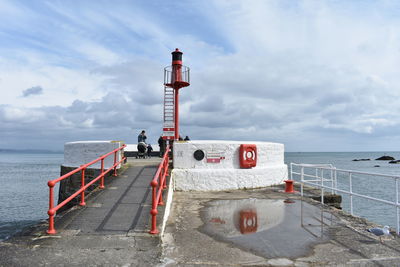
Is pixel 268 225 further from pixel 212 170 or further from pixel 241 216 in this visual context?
pixel 212 170

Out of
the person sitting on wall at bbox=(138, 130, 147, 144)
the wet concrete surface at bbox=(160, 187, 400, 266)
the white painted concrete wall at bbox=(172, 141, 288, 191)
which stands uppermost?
the person sitting on wall at bbox=(138, 130, 147, 144)

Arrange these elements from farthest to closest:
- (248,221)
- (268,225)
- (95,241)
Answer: (248,221)
(268,225)
(95,241)

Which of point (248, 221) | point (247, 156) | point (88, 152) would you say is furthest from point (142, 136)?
point (248, 221)

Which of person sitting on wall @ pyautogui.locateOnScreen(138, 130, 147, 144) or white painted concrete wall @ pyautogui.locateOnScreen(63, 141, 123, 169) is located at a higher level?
person sitting on wall @ pyautogui.locateOnScreen(138, 130, 147, 144)

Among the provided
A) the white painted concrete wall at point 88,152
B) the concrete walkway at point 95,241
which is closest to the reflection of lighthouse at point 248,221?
the concrete walkway at point 95,241

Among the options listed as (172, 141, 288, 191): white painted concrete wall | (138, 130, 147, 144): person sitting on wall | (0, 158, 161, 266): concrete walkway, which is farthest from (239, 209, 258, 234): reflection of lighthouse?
(138, 130, 147, 144): person sitting on wall

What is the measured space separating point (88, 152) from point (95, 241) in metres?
7.11

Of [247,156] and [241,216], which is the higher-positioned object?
[247,156]

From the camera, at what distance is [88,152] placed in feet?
37.9

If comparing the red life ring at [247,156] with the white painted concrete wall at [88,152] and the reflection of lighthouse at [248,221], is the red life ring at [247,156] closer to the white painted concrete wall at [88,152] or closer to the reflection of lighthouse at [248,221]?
the reflection of lighthouse at [248,221]

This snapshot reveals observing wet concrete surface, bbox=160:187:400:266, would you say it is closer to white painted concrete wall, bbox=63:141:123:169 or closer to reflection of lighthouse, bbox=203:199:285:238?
reflection of lighthouse, bbox=203:199:285:238

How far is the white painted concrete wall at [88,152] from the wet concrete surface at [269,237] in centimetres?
365

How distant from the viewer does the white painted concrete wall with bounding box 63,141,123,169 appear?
36.2 ft

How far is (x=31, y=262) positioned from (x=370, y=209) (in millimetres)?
20912
